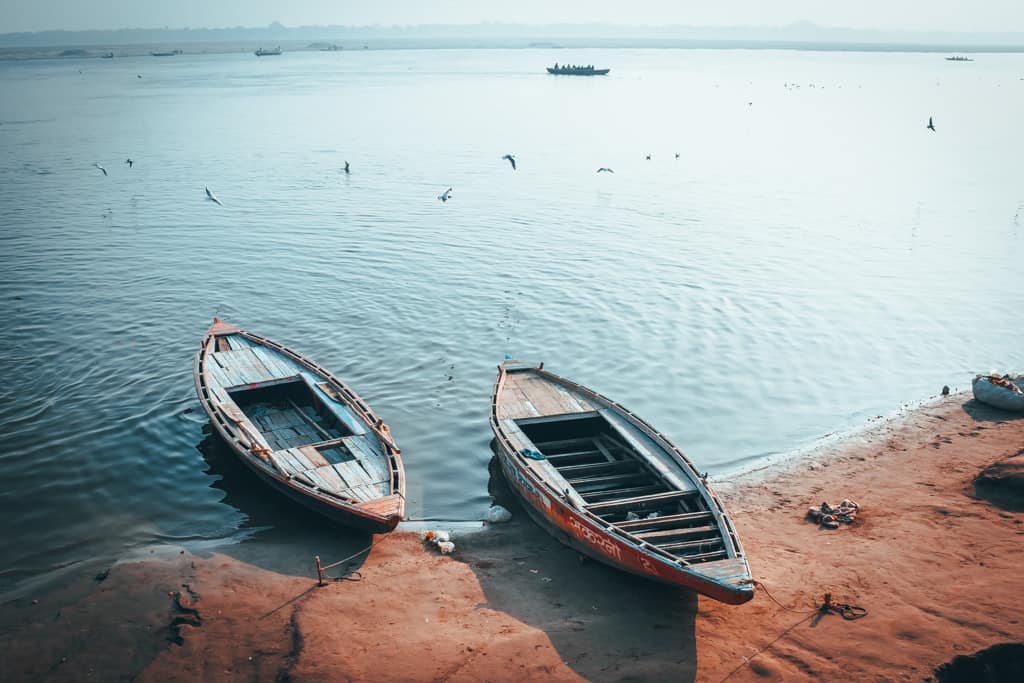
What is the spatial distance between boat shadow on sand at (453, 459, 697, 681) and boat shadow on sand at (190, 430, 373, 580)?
2.56 metres

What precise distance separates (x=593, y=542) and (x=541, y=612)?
5.31ft

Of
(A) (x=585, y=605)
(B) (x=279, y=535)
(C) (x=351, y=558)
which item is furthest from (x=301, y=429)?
(A) (x=585, y=605)

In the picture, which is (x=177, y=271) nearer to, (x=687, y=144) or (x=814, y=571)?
(x=814, y=571)

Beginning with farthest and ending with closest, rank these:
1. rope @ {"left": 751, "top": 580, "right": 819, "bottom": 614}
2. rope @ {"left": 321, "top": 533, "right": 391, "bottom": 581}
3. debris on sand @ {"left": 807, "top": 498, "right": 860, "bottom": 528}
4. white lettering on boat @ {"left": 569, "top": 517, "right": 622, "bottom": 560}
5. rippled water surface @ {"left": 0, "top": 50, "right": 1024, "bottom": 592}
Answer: rippled water surface @ {"left": 0, "top": 50, "right": 1024, "bottom": 592} < debris on sand @ {"left": 807, "top": 498, "right": 860, "bottom": 528} < rope @ {"left": 321, "top": 533, "right": 391, "bottom": 581} < white lettering on boat @ {"left": 569, "top": 517, "right": 622, "bottom": 560} < rope @ {"left": 751, "top": 580, "right": 819, "bottom": 614}

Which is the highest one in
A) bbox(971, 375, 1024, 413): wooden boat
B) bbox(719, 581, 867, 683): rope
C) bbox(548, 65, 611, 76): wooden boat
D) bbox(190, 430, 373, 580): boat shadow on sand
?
bbox(548, 65, 611, 76): wooden boat

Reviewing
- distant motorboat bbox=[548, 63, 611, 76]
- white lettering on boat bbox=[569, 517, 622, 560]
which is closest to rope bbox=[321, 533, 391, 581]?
white lettering on boat bbox=[569, 517, 622, 560]

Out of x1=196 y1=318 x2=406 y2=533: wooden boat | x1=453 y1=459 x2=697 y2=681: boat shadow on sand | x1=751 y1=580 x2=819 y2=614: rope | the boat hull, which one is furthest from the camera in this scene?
x1=196 y1=318 x2=406 y2=533: wooden boat

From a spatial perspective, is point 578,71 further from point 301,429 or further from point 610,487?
point 610,487

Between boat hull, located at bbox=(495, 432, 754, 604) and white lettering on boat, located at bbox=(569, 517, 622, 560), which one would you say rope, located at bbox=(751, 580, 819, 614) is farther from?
white lettering on boat, located at bbox=(569, 517, 622, 560)

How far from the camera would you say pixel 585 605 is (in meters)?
13.6

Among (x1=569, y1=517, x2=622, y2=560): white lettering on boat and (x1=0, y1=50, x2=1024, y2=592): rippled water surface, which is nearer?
(x1=569, y1=517, x2=622, y2=560): white lettering on boat

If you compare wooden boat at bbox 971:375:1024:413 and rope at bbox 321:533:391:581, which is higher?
wooden boat at bbox 971:375:1024:413

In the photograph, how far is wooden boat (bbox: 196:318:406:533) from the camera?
50.3 feet

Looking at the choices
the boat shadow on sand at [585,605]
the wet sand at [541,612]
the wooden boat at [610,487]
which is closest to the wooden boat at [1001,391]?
the wet sand at [541,612]
